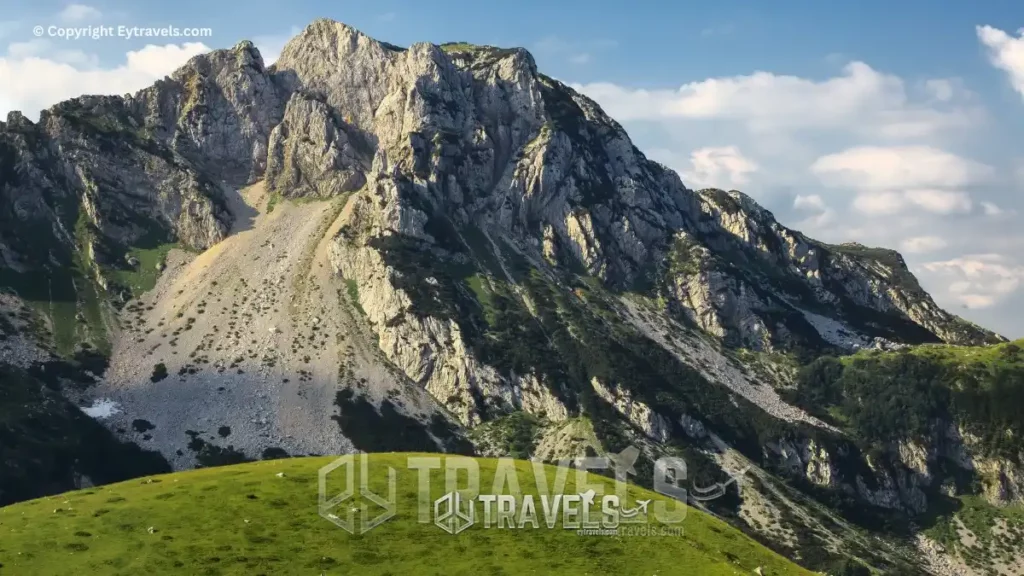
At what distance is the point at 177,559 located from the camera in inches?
2324

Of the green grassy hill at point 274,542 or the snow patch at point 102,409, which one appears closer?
the green grassy hill at point 274,542

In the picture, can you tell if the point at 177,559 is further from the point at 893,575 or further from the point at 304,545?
the point at 893,575

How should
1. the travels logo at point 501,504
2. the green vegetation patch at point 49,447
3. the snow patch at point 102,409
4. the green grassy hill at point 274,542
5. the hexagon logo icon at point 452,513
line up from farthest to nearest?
the snow patch at point 102,409 < the green vegetation patch at point 49,447 < the travels logo at point 501,504 < the hexagon logo icon at point 452,513 < the green grassy hill at point 274,542

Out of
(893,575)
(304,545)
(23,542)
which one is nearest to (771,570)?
(304,545)

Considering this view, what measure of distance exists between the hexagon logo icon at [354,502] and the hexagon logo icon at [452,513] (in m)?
4.43

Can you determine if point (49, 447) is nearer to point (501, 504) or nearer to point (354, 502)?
point (354, 502)

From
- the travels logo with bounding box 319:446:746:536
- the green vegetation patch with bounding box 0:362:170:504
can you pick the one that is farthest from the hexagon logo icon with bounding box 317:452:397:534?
the green vegetation patch with bounding box 0:362:170:504

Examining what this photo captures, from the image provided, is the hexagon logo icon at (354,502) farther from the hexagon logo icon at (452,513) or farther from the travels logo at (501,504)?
the hexagon logo icon at (452,513)

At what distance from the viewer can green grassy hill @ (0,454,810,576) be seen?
58781 mm

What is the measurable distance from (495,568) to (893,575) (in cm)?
15850

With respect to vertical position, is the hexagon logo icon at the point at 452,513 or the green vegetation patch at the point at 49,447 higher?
the hexagon logo icon at the point at 452,513

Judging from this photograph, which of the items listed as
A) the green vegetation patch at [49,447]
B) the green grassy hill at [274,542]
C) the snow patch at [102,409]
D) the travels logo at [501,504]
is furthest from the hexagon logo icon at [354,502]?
the snow patch at [102,409]

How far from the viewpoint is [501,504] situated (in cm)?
7656

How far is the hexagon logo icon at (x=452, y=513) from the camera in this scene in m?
71.7
